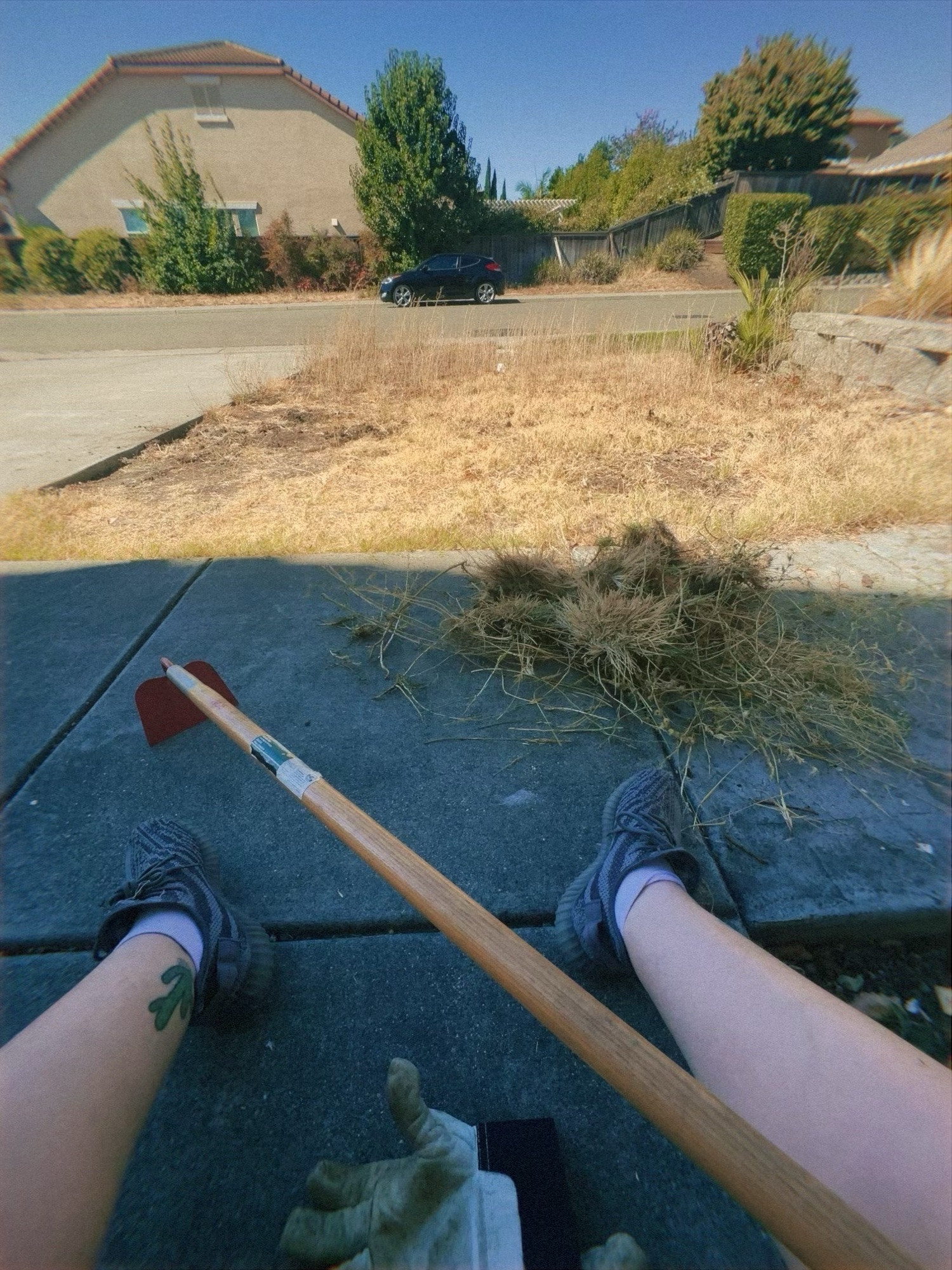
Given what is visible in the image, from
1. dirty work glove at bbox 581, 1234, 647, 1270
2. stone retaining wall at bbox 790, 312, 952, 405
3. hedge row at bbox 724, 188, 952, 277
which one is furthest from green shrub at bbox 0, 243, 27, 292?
dirty work glove at bbox 581, 1234, 647, 1270

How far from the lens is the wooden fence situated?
1488 centimetres

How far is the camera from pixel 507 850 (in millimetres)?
1400

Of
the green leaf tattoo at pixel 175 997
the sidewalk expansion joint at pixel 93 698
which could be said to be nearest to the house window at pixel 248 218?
the sidewalk expansion joint at pixel 93 698

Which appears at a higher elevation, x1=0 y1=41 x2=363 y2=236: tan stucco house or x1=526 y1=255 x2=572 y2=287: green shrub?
x1=0 y1=41 x2=363 y2=236: tan stucco house

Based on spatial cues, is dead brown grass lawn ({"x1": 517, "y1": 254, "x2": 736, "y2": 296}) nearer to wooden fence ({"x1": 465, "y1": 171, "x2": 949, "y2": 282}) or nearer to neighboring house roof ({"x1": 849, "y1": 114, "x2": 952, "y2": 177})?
wooden fence ({"x1": 465, "y1": 171, "x2": 949, "y2": 282})

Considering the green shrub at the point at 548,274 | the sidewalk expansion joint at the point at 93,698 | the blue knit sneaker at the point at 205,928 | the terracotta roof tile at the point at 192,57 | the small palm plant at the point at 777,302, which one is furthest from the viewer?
the green shrub at the point at 548,274

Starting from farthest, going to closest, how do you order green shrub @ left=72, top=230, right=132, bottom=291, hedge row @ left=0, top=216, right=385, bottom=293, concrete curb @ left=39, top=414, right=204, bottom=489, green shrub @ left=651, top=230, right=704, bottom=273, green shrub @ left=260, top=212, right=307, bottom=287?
green shrub @ left=260, top=212, right=307, bottom=287, green shrub @ left=651, top=230, right=704, bottom=273, green shrub @ left=72, top=230, right=132, bottom=291, hedge row @ left=0, top=216, right=385, bottom=293, concrete curb @ left=39, top=414, right=204, bottom=489

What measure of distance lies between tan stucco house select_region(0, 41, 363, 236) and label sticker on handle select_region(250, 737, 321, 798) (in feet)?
54.8

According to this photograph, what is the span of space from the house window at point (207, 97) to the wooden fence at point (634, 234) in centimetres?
898

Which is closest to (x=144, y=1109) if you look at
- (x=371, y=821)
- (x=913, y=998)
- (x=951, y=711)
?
(x=371, y=821)

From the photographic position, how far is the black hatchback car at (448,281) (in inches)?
595

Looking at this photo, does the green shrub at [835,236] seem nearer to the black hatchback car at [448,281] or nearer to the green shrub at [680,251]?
the black hatchback car at [448,281]

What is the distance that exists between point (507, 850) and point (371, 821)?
0.43 metres

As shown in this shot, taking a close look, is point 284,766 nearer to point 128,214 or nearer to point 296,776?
point 296,776
